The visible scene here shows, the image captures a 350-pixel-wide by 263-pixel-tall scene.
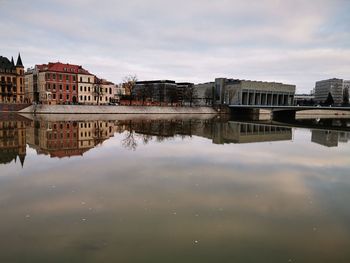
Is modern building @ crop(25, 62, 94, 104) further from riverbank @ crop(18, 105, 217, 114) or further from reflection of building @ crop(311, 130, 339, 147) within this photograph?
reflection of building @ crop(311, 130, 339, 147)

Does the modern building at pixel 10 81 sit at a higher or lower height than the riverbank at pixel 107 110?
higher

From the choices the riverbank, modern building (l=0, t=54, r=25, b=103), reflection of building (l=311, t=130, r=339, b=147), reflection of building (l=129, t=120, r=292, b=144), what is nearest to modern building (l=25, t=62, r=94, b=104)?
modern building (l=0, t=54, r=25, b=103)

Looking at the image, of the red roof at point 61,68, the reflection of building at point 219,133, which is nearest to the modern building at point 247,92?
the red roof at point 61,68

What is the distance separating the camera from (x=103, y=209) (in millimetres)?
10727

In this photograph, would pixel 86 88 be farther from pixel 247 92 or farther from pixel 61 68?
pixel 247 92

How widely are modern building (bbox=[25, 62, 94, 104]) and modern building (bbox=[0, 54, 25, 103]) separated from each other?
227 inches

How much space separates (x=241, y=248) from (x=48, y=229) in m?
6.04

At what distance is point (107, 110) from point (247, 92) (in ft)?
295

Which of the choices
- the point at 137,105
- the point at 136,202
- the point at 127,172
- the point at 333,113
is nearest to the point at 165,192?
the point at 136,202

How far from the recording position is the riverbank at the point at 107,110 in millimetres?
72062

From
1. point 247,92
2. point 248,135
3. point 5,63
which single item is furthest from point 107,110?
point 247,92

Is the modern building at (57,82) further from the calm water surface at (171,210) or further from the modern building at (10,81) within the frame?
the calm water surface at (171,210)

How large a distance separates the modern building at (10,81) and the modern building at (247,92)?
84.0 meters

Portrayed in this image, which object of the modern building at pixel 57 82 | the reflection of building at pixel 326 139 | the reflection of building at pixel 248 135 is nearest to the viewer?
the reflection of building at pixel 326 139
